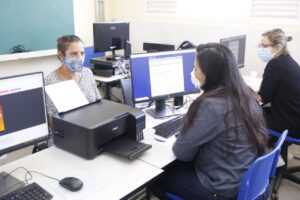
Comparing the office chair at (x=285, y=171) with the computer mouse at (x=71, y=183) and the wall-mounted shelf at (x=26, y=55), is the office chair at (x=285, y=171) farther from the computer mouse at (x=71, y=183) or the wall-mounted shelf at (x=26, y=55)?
the wall-mounted shelf at (x=26, y=55)

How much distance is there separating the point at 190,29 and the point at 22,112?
2.97 metres

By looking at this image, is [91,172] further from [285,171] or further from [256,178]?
[285,171]

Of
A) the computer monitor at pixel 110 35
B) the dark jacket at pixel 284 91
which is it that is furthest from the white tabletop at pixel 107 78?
the dark jacket at pixel 284 91

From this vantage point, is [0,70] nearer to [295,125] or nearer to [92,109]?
[92,109]

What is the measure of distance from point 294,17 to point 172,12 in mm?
1571

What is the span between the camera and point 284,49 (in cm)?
269

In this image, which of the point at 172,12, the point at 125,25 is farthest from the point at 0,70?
the point at 172,12

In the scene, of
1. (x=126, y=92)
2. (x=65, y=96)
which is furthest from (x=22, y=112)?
(x=126, y=92)

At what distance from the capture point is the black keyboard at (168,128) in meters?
1.96

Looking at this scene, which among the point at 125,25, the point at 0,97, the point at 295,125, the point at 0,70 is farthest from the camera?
the point at 125,25

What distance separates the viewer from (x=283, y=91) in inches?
102

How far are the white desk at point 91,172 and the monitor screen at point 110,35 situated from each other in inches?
84.9

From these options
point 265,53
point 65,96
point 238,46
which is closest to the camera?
point 65,96

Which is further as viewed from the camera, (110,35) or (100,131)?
(110,35)
